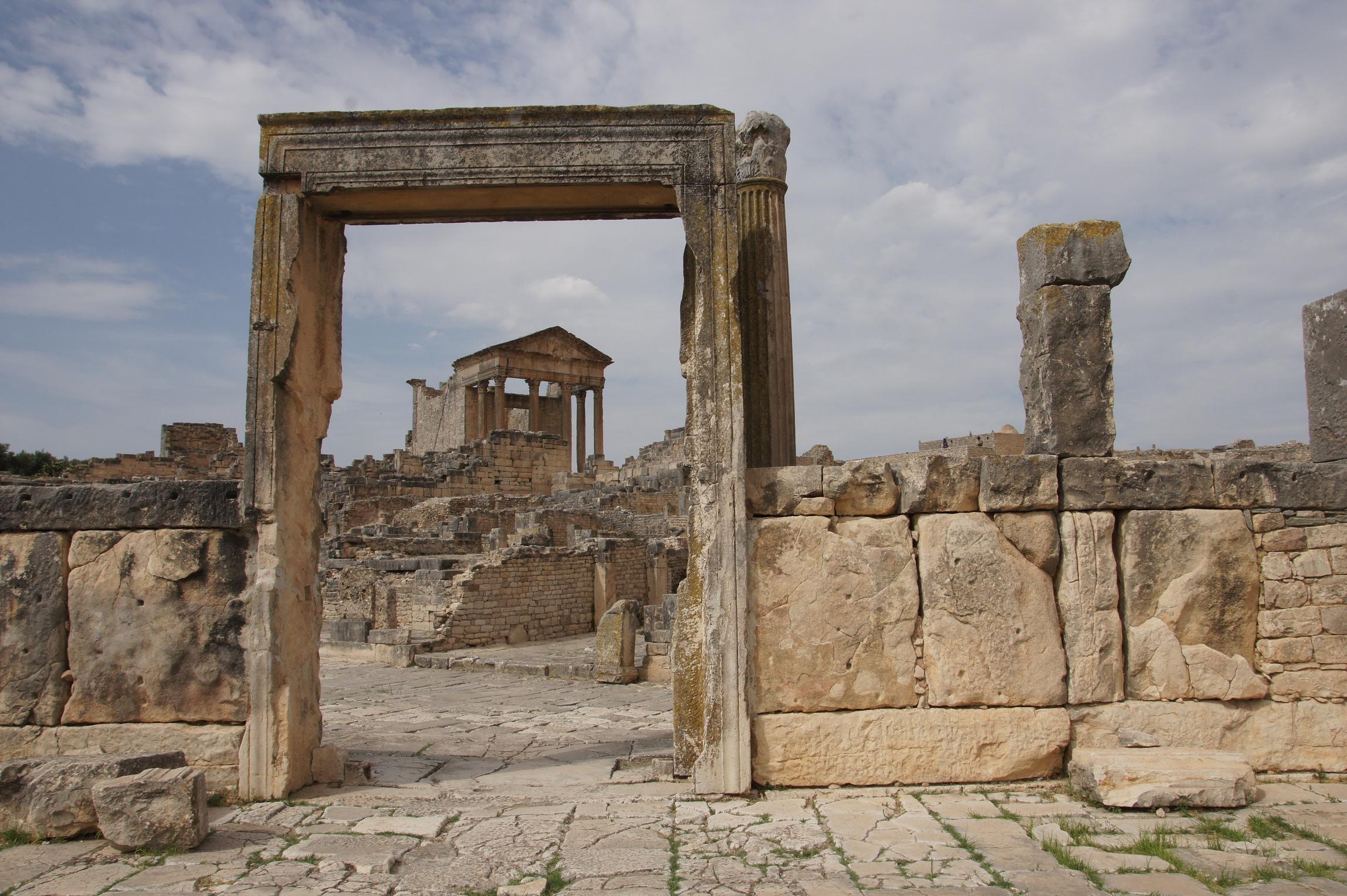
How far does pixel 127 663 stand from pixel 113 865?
1359 millimetres

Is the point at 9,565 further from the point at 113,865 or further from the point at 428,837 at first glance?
the point at 428,837

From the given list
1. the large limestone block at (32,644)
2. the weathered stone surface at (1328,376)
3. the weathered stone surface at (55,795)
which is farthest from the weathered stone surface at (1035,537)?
the large limestone block at (32,644)

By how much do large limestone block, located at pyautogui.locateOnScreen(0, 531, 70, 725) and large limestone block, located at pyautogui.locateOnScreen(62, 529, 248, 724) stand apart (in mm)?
71

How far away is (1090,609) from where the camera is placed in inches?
205

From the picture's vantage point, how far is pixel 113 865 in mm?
4176

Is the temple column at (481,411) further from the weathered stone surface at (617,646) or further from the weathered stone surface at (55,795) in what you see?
the weathered stone surface at (55,795)

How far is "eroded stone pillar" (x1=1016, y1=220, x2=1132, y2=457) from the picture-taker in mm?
5395

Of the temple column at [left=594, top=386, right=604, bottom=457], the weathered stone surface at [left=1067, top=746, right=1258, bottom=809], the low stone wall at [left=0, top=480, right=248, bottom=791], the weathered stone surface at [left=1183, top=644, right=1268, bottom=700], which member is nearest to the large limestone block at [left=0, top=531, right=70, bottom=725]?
the low stone wall at [left=0, top=480, right=248, bottom=791]

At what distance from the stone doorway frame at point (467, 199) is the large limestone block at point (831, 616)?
175mm

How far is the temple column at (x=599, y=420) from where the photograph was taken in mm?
40344

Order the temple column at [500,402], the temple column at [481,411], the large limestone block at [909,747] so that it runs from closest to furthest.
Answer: the large limestone block at [909,747] < the temple column at [500,402] < the temple column at [481,411]

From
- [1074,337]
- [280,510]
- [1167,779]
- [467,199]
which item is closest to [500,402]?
[467,199]

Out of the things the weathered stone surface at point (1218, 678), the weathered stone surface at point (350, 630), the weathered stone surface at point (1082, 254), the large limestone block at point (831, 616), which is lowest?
the weathered stone surface at point (350, 630)

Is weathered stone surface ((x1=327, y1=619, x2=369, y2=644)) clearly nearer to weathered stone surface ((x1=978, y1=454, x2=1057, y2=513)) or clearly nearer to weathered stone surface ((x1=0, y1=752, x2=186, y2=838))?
weathered stone surface ((x1=0, y1=752, x2=186, y2=838))
